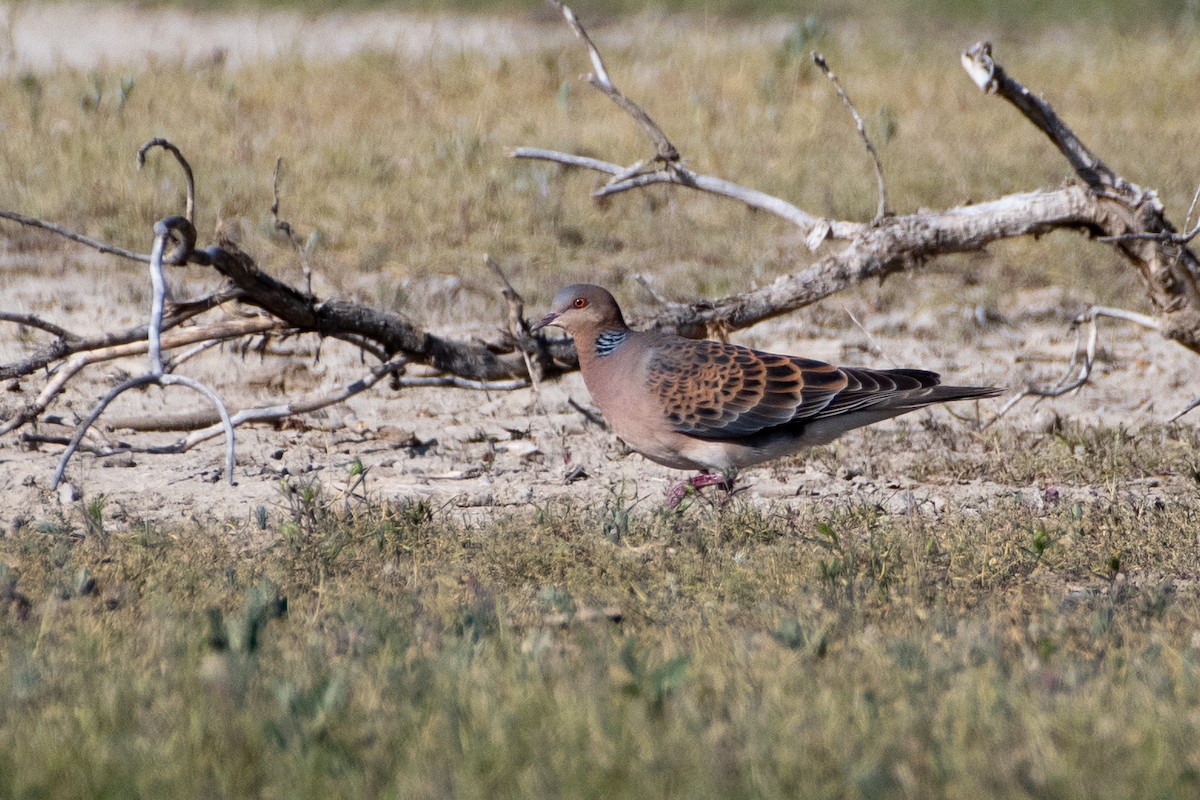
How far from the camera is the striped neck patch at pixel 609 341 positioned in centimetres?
597

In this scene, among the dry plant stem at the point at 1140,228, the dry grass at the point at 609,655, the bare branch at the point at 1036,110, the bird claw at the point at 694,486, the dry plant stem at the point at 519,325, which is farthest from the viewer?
the dry plant stem at the point at 1140,228

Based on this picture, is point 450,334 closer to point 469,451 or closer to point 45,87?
point 469,451

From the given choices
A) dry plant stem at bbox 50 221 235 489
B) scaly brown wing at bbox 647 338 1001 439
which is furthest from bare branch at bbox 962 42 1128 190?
dry plant stem at bbox 50 221 235 489

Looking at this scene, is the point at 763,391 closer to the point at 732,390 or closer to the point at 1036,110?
the point at 732,390

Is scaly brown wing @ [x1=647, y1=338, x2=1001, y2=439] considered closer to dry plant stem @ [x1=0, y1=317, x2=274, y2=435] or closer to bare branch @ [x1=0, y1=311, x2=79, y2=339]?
dry plant stem @ [x1=0, y1=317, x2=274, y2=435]

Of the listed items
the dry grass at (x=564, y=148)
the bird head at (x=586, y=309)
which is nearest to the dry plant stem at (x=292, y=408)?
the bird head at (x=586, y=309)

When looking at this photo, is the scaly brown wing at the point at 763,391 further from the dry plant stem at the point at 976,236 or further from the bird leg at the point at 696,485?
the dry plant stem at the point at 976,236

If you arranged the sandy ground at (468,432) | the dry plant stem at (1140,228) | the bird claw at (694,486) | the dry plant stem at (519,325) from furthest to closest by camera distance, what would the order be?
1. the dry plant stem at (1140,228)
2. the dry plant stem at (519,325)
3. the sandy ground at (468,432)
4. the bird claw at (694,486)

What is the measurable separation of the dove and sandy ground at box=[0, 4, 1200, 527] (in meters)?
0.36

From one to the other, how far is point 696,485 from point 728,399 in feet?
1.20

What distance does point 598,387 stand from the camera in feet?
19.4

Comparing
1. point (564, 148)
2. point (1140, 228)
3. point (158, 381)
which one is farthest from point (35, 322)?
point (564, 148)

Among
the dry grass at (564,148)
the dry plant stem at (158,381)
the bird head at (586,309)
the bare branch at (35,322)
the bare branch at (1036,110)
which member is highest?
the dry grass at (564,148)

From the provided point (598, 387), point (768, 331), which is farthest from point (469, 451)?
point (768, 331)
